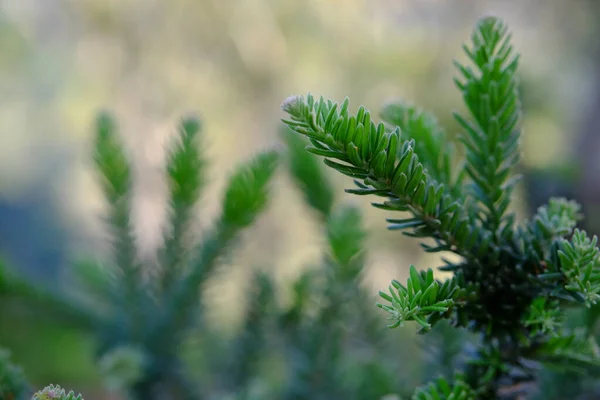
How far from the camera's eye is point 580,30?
7.04 ft

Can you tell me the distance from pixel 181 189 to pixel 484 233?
10.7 inches

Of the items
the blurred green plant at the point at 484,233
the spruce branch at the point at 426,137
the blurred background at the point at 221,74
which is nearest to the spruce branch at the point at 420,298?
the blurred green plant at the point at 484,233

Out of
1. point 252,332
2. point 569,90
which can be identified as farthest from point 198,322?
Result: point 569,90

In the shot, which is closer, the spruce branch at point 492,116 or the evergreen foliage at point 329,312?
the spruce branch at point 492,116

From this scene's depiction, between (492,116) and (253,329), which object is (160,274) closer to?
(253,329)

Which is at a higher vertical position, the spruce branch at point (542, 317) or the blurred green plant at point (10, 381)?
the blurred green plant at point (10, 381)

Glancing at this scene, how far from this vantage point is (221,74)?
254 centimetres

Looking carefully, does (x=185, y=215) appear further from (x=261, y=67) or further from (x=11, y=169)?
(x=261, y=67)

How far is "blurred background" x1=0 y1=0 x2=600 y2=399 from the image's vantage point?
214cm

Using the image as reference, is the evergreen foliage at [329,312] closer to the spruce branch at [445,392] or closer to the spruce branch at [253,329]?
the spruce branch at [253,329]

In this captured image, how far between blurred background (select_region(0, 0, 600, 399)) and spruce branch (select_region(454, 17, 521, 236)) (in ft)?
5.21

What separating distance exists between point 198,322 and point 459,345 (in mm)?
268

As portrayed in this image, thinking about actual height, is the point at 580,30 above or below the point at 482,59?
above

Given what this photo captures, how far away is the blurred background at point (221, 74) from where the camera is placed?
214cm
